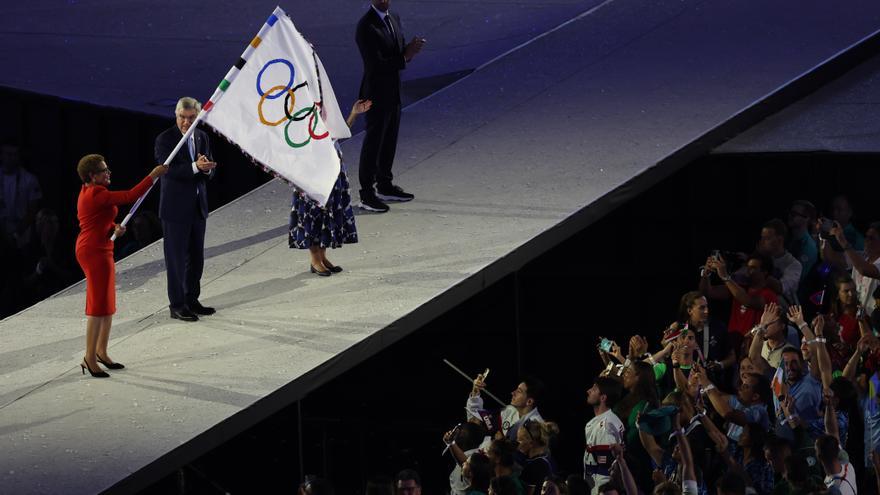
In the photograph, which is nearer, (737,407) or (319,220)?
(737,407)

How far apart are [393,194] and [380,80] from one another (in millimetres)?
902

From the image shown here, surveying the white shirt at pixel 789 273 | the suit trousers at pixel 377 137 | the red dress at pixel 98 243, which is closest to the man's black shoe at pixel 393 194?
the suit trousers at pixel 377 137

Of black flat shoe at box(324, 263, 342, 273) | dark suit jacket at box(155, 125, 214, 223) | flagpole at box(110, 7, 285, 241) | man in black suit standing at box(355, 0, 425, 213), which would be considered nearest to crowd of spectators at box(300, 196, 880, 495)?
black flat shoe at box(324, 263, 342, 273)

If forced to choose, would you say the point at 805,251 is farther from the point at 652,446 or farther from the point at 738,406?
the point at 652,446

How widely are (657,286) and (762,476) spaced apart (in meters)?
3.50

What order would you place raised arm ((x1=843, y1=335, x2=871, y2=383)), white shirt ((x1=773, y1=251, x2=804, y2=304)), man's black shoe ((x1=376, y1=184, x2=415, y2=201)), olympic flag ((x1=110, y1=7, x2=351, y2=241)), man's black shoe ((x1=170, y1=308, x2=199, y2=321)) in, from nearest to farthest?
olympic flag ((x1=110, y1=7, x2=351, y2=241)), man's black shoe ((x1=170, y1=308, x2=199, y2=321)), raised arm ((x1=843, y1=335, x2=871, y2=383)), white shirt ((x1=773, y1=251, x2=804, y2=304)), man's black shoe ((x1=376, y1=184, x2=415, y2=201))

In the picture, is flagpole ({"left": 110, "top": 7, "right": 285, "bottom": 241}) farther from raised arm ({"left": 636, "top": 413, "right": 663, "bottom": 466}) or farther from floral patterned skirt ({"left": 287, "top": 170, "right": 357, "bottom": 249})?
raised arm ({"left": 636, "top": 413, "right": 663, "bottom": 466})

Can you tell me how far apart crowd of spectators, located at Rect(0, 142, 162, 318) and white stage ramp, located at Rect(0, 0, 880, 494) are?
1.95 m

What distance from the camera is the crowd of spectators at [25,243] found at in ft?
44.9

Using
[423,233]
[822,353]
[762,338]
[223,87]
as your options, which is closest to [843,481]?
[822,353]

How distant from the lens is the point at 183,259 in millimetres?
10266

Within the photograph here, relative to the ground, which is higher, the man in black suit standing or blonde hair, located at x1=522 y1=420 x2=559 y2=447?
the man in black suit standing

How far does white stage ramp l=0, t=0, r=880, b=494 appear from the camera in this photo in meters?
9.15

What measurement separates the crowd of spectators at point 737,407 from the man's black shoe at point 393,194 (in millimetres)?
1777
